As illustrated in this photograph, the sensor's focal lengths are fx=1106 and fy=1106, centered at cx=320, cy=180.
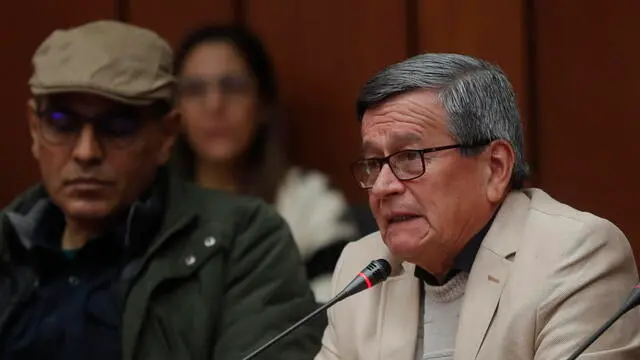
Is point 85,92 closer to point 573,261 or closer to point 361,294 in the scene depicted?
point 361,294

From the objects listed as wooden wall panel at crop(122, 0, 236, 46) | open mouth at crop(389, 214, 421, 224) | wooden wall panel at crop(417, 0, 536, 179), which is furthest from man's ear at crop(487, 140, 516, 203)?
wooden wall panel at crop(122, 0, 236, 46)

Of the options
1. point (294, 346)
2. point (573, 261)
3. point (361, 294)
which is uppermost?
point (573, 261)

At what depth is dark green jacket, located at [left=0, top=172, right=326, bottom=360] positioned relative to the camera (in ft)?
5.90

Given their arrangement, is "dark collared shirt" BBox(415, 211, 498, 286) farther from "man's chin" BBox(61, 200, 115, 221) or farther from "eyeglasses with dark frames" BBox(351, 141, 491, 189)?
"man's chin" BBox(61, 200, 115, 221)

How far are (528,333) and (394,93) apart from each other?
0.35 metres

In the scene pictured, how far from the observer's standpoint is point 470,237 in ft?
4.68

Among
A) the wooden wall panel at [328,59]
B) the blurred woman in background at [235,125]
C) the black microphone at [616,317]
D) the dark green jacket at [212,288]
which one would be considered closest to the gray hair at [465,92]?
the black microphone at [616,317]

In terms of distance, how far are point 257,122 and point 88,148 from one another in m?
0.62

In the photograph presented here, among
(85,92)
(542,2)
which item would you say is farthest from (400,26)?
(85,92)

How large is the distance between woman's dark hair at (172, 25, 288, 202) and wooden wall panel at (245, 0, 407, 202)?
0.12 m

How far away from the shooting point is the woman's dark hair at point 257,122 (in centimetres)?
240

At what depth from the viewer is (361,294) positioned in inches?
59.9

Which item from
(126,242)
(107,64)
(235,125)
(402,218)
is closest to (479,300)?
(402,218)

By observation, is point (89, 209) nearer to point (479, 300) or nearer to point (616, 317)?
point (479, 300)
